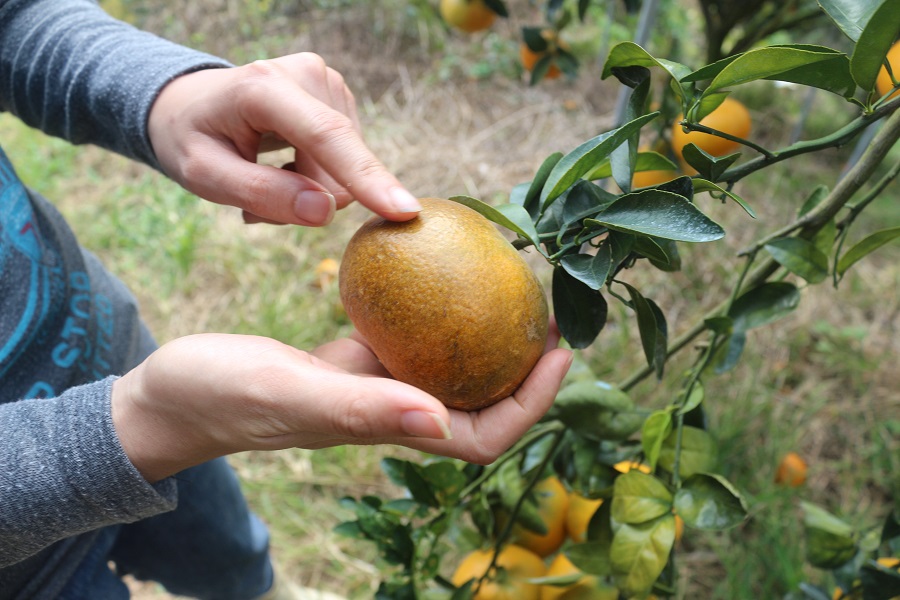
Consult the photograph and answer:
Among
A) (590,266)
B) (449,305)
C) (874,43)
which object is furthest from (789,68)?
(449,305)

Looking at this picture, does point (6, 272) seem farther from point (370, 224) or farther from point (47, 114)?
point (370, 224)

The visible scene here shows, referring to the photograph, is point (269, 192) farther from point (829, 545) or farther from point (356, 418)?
point (829, 545)

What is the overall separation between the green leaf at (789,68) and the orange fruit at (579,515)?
1.88ft

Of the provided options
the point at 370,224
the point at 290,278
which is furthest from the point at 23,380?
the point at 290,278

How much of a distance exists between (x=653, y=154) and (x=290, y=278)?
1.57 metres

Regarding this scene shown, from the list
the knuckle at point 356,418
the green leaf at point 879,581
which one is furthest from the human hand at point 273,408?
the green leaf at point 879,581

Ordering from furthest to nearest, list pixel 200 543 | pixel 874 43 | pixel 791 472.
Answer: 1. pixel 791 472
2. pixel 200 543
3. pixel 874 43

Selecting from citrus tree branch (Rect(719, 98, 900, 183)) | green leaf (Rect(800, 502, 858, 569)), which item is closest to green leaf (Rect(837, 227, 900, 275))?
citrus tree branch (Rect(719, 98, 900, 183))

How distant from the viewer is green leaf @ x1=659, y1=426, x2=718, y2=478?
0.68m

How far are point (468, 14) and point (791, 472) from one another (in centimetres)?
129

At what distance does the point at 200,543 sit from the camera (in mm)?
994

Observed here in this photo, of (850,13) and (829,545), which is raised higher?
(850,13)

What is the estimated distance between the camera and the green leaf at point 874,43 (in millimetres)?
396

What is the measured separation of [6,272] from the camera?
0.67 metres
